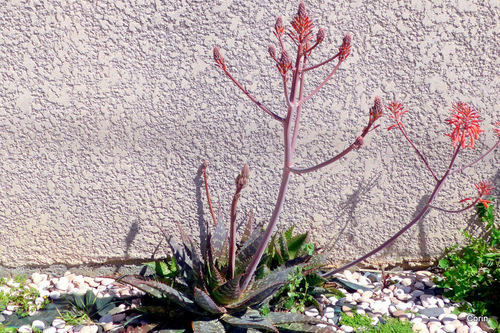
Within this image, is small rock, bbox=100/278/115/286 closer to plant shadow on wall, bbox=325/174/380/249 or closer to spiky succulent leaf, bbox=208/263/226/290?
spiky succulent leaf, bbox=208/263/226/290

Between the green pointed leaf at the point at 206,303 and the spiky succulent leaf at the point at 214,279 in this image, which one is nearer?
the green pointed leaf at the point at 206,303

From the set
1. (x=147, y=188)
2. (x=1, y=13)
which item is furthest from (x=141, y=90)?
(x=1, y=13)

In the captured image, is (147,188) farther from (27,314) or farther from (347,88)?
(347,88)

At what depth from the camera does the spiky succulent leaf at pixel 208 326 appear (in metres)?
1.91

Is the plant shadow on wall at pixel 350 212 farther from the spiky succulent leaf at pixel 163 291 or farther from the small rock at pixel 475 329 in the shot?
the spiky succulent leaf at pixel 163 291

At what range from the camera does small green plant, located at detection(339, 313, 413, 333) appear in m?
2.19

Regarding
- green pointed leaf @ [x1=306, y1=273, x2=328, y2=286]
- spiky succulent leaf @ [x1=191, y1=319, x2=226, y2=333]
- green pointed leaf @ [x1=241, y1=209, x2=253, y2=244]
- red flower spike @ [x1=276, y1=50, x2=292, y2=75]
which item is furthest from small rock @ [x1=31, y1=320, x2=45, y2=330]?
red flower spike @ [x1=276, y1=50, x2=292, y2=75]

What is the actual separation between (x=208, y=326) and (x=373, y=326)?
918mm

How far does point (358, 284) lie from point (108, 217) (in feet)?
5.31

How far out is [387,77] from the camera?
7.64 ft

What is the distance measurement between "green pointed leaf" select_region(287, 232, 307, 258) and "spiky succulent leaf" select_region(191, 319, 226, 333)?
0.66 meters

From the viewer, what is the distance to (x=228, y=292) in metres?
1.95

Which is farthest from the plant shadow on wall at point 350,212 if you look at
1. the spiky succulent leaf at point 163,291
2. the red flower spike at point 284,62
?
the red flower spike at point 284,62

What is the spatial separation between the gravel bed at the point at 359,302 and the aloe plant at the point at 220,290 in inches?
11.5
